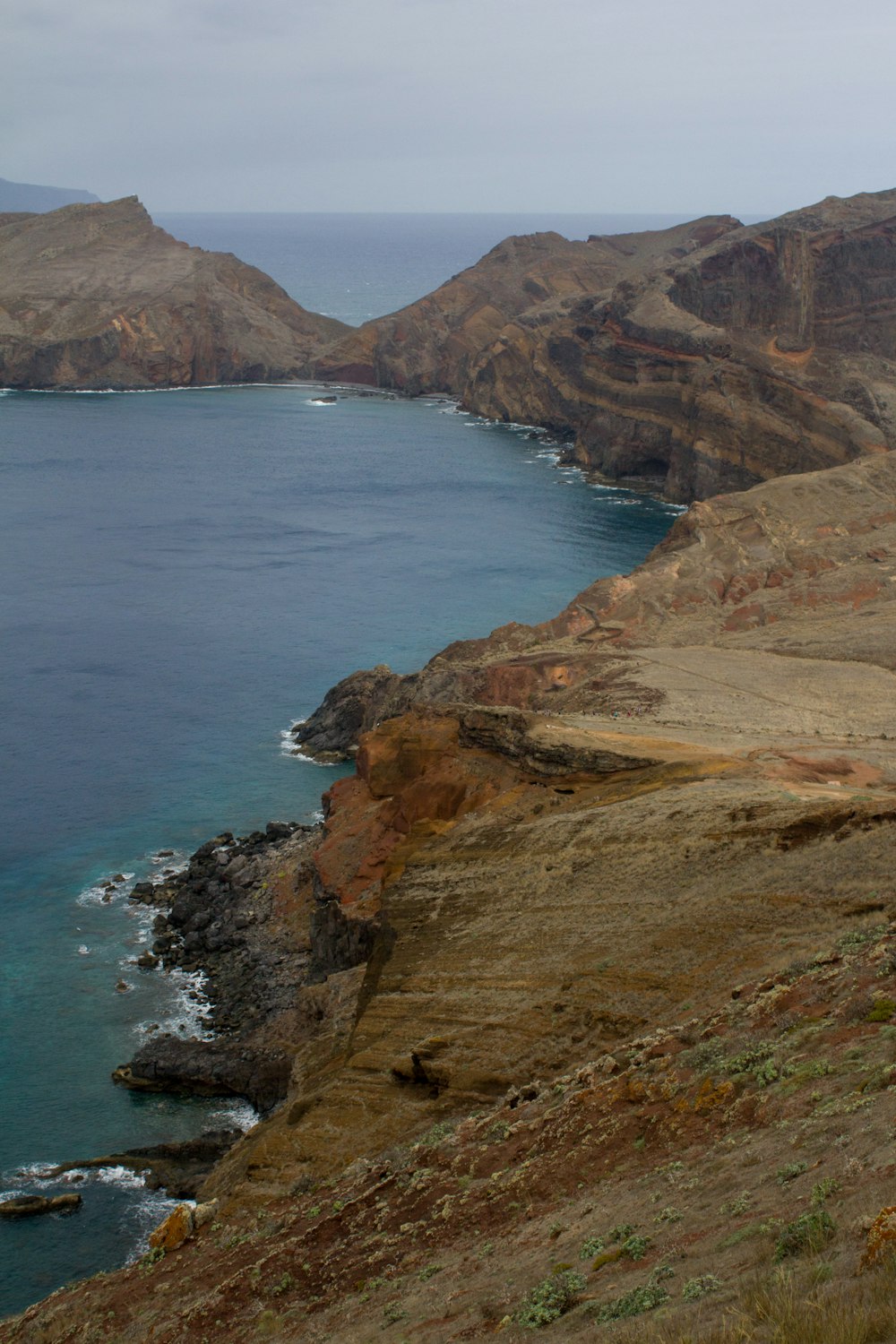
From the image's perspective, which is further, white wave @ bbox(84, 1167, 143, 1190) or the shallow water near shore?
the shallow water near shore

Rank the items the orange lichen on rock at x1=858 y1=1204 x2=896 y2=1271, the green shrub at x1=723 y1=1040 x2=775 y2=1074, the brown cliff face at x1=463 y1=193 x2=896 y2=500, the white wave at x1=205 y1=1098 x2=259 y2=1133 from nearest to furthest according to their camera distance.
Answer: the orange lichen on rock at x1=858 y1=1204 x2=896 y2=1271, the green shrub at x1=723 y1=1040 x2=775 y2=1074, the white wave at x1=205 y1=1098 x2=259 y2=1133, the brown cliff face at x1=463 y1=193 x2=896 y2=500

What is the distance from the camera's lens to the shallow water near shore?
39.2m

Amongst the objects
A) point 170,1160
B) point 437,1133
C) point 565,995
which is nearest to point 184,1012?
point 170,1160

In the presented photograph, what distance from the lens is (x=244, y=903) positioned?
4888 cm

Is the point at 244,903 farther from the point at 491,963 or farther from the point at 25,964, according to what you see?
the point at 491,963

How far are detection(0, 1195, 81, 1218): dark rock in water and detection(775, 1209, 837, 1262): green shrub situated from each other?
25.9m

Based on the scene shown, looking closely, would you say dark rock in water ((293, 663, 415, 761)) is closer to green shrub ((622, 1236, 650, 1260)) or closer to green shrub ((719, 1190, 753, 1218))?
green shrub ((622, 1236, 650, 1260))

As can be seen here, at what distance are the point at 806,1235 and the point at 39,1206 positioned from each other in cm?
2659

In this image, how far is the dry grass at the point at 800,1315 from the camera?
33.5 ft

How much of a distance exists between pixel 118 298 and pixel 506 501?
8949 cm

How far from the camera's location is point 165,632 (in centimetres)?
8325

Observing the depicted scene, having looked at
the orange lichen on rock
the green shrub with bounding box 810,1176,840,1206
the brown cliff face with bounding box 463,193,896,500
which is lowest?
the green shrub with bounding box 810,1176,840,1206

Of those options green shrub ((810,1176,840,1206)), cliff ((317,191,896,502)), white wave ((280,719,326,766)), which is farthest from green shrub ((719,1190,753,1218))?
A: cliff ((317,191,896,502))

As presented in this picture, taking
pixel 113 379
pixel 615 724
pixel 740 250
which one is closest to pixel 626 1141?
pixel 615 724
